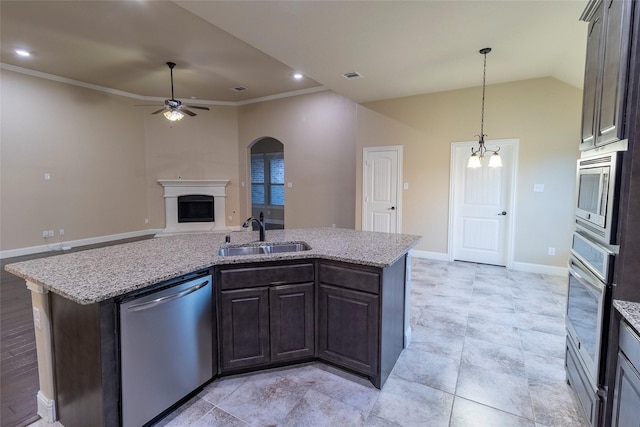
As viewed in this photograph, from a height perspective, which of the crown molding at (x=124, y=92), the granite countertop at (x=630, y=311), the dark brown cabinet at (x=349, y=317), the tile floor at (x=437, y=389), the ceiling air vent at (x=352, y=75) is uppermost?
the crown molding at (x=124, y=92)

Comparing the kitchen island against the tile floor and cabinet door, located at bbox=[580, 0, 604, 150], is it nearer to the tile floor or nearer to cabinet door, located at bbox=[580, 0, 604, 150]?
the tile floor

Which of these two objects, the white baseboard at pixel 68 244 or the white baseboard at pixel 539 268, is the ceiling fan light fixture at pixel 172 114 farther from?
the white baseboard at pixel 539 268

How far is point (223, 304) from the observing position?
2.11 metres

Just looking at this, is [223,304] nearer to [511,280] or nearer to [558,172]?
[511,280]

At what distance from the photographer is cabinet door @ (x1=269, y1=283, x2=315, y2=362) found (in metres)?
2.22

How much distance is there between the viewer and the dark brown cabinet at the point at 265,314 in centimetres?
213

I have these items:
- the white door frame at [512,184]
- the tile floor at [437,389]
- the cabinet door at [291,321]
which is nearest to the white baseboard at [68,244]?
the tile floor at [437,389]

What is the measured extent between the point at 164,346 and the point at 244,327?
1.74 feet

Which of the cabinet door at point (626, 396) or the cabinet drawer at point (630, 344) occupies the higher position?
the cabinet drawer at point (630, 344)

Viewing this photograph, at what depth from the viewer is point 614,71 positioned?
150 cm

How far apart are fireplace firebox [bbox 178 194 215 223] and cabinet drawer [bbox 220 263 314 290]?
649 cm

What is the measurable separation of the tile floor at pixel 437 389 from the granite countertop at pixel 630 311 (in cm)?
90

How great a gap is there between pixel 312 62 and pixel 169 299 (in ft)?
10.6

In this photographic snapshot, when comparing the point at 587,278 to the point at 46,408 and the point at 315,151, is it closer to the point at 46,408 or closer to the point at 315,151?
the point at 46,408
